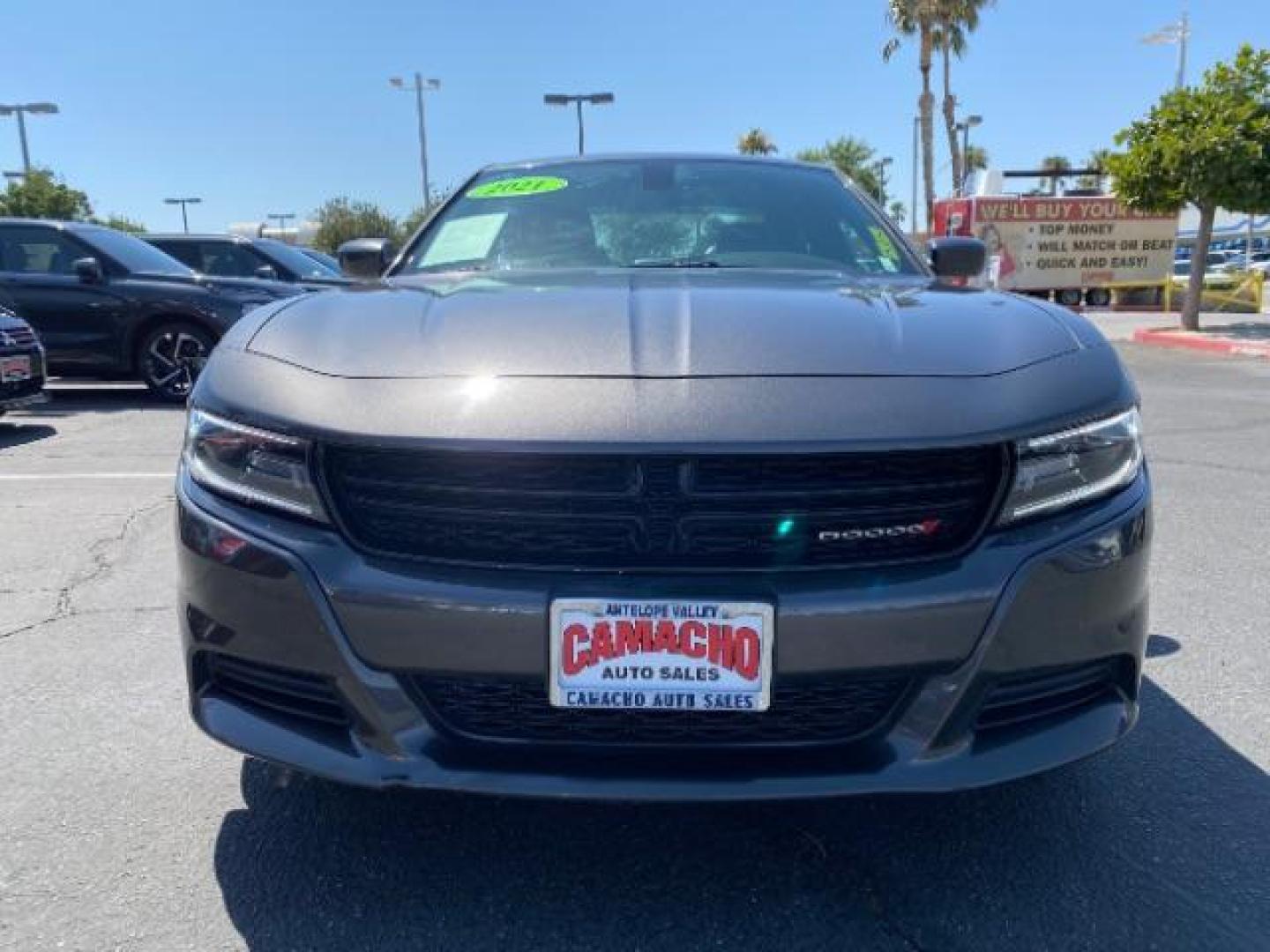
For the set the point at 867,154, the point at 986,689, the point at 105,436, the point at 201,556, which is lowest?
the point at 105,436

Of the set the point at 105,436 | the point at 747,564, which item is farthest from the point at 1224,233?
the point at 747,564

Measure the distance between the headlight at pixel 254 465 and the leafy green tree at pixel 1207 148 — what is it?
17.0m

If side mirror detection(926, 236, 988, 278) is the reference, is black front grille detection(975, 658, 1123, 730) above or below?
below

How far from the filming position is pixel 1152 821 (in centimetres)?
229

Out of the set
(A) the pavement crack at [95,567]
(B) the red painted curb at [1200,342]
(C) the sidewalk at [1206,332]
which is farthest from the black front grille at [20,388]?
(B) the red painted curb at [1200,342]

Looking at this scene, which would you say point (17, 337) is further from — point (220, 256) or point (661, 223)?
point (661, 223)

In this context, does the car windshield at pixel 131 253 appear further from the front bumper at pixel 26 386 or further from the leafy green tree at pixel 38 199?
the leafy green tree at pixel 38 199

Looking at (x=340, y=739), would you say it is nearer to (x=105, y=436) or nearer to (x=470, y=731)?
(x=470, y=731)

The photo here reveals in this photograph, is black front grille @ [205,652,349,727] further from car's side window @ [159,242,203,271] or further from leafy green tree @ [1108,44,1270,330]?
leafy green tree @ [1108,44,1270,330]

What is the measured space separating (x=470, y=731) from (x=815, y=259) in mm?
1795

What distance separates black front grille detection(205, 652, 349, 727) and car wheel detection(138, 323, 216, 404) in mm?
8138

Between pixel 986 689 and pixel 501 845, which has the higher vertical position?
pixel 986 689

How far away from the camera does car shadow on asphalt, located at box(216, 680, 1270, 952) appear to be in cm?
192

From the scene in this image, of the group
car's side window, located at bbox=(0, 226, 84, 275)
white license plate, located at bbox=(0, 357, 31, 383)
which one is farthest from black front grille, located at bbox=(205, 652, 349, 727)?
car's side window, located at bbox=(0, 226, 84, 275)
